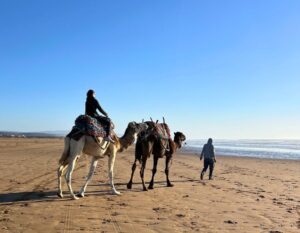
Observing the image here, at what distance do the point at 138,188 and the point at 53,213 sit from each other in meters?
5.24

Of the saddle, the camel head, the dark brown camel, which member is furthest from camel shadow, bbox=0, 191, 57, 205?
the camel head

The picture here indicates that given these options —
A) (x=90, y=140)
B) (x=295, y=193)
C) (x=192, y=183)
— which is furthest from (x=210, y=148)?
(x=90, y=140)

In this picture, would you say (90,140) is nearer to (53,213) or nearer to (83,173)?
(53,213)

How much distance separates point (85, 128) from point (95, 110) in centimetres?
108

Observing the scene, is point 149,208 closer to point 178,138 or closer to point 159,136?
point 159,136

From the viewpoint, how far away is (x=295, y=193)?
51.4 feet

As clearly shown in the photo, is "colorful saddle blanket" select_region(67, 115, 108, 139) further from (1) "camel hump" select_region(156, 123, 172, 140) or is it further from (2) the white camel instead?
(1) "camel hump" select_region(156, 123, 172, 140)

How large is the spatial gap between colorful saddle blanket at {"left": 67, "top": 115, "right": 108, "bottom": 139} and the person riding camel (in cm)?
Answer: 49

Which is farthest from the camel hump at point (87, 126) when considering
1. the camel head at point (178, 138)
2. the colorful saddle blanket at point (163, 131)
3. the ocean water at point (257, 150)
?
the ocean water at point (257, 150)

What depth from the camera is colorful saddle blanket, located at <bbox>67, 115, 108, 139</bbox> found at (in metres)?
12.3

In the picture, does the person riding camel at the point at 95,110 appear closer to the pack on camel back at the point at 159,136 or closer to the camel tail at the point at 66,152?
the camel tail at the point at 66,152

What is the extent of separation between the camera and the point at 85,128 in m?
12.3

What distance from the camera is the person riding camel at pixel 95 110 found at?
13.1 metres

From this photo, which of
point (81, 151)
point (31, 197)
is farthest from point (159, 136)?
point (31, 197)
